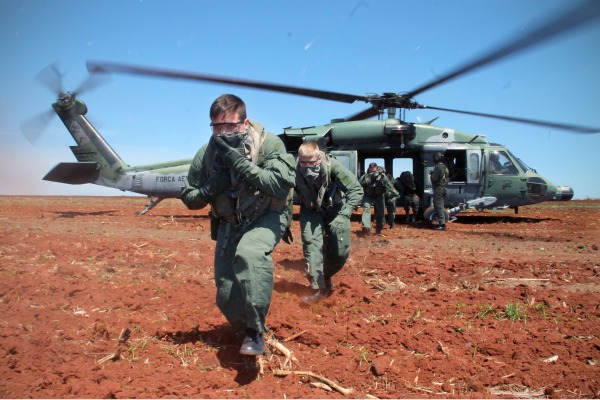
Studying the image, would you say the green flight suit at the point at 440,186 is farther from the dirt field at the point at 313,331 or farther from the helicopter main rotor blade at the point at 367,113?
the dirt field at the point at 313,331

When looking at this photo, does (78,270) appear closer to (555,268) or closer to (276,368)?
(276,368)

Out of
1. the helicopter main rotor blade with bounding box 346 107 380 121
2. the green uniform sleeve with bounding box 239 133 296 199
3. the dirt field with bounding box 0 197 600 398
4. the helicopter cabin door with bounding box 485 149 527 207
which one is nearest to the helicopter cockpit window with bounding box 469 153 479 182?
the helicopter cabin door with bounding box 485 149 527 207

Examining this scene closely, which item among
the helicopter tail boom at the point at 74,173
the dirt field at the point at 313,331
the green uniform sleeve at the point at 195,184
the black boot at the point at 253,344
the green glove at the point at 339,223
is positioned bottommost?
the dirt field at the point at 313,331

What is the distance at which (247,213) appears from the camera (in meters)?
3.61

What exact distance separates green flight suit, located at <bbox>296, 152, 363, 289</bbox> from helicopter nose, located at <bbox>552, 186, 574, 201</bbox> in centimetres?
1185

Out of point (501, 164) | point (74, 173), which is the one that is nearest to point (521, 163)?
point (501, 164)

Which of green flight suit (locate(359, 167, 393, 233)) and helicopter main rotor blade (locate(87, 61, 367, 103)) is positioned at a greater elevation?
helicopter main rotor blade (locate(87, 61, 367, 103))

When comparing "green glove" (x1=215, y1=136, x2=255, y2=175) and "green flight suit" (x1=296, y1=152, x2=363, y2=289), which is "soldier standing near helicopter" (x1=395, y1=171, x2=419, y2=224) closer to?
"green flight suit" (x1=296, y1=152, x2=363, y2=289)

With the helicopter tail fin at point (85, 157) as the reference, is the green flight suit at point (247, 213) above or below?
below

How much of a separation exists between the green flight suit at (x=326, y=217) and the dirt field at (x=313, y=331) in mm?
395

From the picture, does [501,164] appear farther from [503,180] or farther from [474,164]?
Result: [474,164]

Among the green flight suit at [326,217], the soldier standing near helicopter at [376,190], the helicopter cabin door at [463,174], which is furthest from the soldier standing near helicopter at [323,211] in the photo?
the helicopter cabin door at [463,174]

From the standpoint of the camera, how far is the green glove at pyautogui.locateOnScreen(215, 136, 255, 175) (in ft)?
11.0

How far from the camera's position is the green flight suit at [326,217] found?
5.31 m
